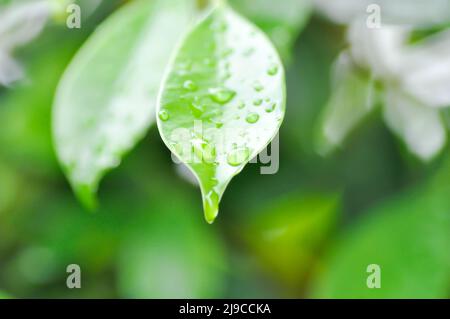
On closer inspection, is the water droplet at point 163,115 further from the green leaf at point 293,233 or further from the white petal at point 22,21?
the green leaf at point 293,233

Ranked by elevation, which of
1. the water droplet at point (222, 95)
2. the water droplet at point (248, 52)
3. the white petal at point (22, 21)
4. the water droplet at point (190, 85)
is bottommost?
the water droplet at point (222, 95)

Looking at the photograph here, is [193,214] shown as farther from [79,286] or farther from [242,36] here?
[242,36]

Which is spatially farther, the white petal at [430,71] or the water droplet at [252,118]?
the white petal at [430,71]

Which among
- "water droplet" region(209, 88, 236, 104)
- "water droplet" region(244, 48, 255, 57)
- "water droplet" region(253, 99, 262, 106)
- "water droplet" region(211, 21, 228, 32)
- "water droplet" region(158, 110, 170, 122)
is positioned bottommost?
"water droplet" region(158, 110, 170, 122)

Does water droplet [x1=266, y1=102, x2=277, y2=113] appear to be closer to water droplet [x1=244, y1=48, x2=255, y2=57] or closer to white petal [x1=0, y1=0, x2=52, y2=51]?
water droplet [x1=244, y1=48, x2=255, y2=57]

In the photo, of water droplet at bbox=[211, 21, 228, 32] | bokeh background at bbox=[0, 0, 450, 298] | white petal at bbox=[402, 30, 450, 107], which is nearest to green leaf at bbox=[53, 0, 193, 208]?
water droplet at bbox=[211, 21, 228, 32]

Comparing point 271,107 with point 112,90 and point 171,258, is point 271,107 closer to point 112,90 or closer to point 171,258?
point 112,90

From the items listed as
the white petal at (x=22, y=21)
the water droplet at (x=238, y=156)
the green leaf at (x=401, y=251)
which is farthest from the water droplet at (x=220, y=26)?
the green leaf at (x=401, y=251)
